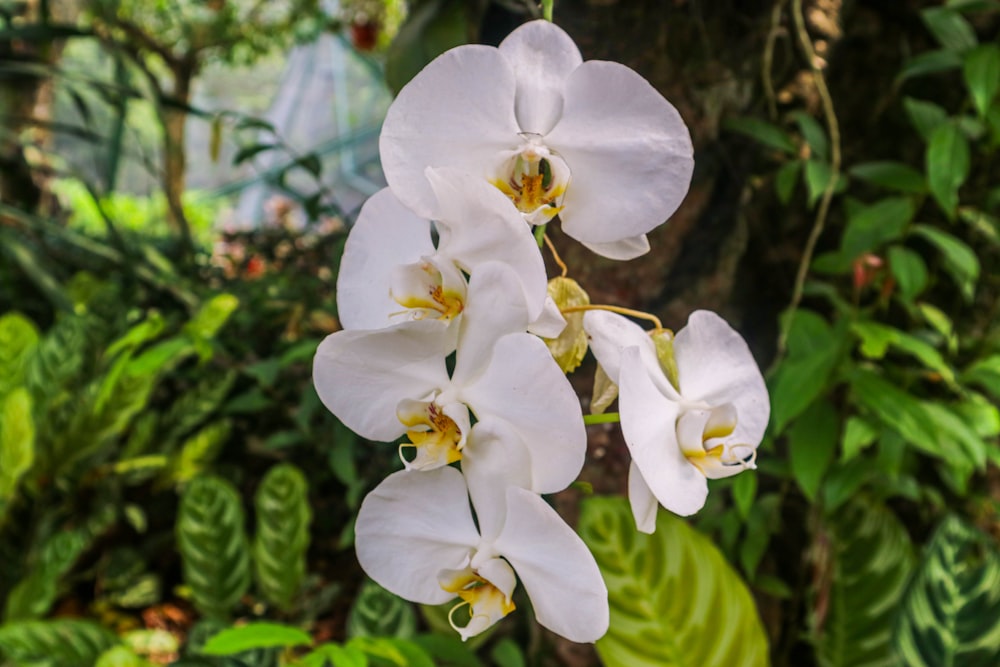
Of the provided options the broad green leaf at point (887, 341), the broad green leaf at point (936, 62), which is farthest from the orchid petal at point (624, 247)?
the broad green leaf at point (936, 62)

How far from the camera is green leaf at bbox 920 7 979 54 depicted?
76 centimetres

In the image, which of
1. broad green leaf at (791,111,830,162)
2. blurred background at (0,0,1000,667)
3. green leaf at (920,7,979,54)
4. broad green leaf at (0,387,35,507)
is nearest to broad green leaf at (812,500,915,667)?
blurred background at (0,0,1000,667)

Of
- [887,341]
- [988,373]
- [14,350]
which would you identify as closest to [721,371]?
[887,341]

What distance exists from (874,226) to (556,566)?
677 millimetres

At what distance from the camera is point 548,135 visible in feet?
1.02

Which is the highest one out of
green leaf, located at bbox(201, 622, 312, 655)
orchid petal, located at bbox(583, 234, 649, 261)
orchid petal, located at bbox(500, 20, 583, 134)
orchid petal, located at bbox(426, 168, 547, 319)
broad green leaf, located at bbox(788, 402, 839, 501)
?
orchid petal, located at bbox(500, 20, 583, 134)

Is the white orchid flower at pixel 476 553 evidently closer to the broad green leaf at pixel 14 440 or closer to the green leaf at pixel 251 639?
the green leaf at pixel 251 639

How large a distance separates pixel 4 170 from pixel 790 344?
1585mm

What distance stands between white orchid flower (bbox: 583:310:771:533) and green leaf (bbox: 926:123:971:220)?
0.52 meters

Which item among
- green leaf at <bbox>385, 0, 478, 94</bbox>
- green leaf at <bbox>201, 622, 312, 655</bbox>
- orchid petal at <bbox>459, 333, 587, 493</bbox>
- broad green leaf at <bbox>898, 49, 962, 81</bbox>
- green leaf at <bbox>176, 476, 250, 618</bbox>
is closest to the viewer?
orchid petal at <bbox>459, 333, 587, 493</bbox>

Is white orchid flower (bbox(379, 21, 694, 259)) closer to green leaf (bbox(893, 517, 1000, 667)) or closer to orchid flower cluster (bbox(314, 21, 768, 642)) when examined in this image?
orchid flower cluster (bbox(314, 21, 768, 642))

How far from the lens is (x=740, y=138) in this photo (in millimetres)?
815

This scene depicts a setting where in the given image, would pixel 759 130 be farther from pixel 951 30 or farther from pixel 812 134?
pixel 951 30

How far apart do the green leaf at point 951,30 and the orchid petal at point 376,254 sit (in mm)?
733
